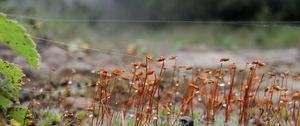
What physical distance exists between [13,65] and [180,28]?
50.3ft

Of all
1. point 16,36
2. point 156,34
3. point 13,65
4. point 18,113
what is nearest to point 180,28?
point 156,34

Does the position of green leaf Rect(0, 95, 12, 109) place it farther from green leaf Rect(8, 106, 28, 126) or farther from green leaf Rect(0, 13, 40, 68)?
green leaf Rect(0, 13, 40, 68)

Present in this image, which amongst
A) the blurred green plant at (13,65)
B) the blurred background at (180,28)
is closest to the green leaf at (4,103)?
the blurred green plant at (13,65)

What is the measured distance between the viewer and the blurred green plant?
9.92 feet

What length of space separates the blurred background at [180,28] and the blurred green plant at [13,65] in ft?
23.1

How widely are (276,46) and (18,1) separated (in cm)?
724

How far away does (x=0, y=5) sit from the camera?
395 inches

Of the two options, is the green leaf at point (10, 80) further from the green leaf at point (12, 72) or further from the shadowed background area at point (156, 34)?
the shadowed background area at point (156, 34)

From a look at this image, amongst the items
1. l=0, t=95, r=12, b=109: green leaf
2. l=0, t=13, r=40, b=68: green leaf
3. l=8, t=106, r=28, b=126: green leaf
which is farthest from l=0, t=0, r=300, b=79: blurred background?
l=0, t=13, r=40, b=68: green leaf

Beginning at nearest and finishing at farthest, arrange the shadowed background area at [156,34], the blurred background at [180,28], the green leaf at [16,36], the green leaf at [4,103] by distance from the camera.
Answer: the green leaf at [16,36] < the green leaf at [4,103] < the shadowed background area at [156,34] < the blurred background at [180,28]

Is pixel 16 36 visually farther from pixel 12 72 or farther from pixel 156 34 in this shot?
pixel 156 34

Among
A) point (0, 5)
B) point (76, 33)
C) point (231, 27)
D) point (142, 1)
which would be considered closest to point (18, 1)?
point (76, 33)

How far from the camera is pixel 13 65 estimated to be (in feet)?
11.3

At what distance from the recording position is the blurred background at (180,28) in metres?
13.0
